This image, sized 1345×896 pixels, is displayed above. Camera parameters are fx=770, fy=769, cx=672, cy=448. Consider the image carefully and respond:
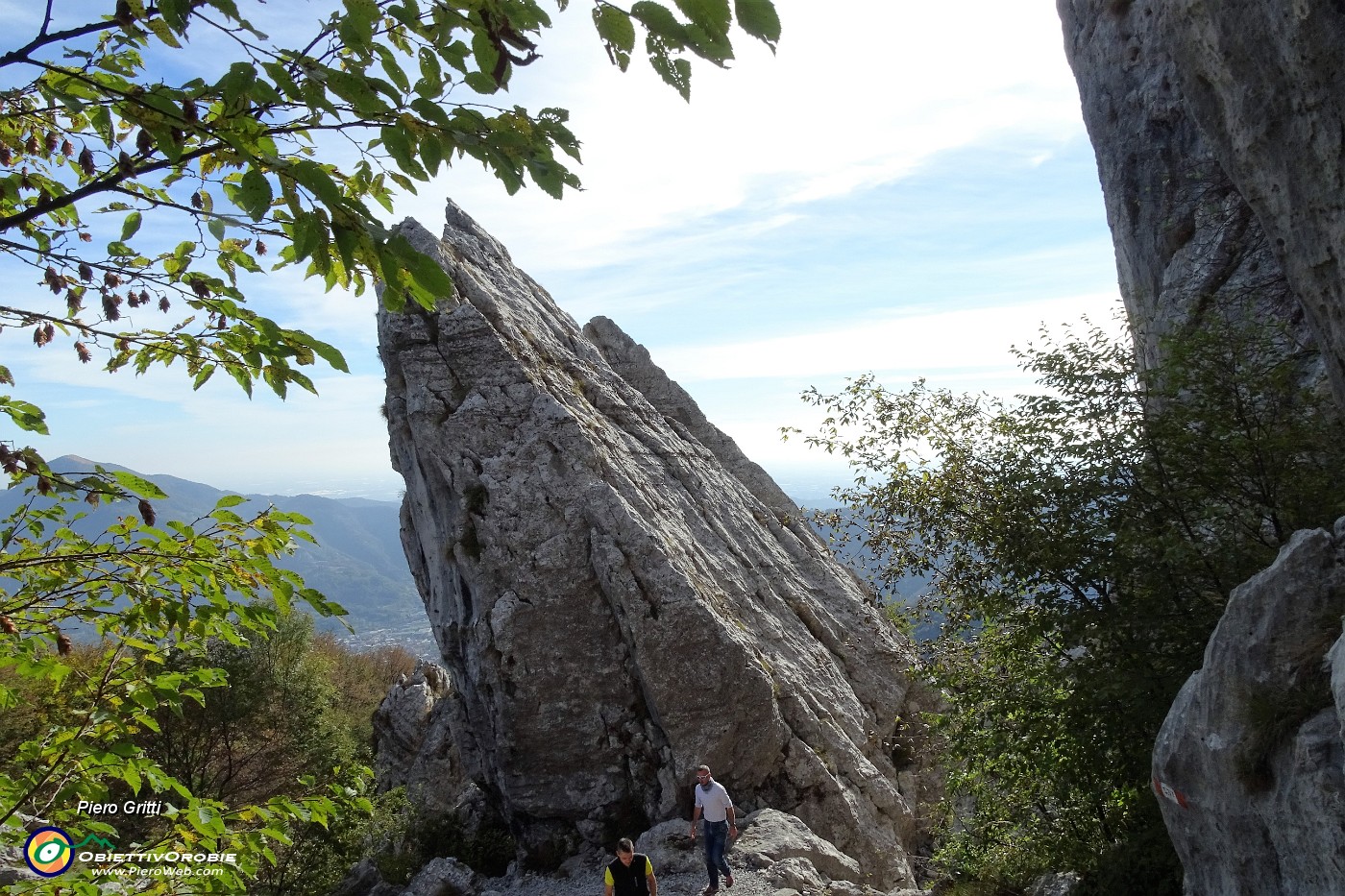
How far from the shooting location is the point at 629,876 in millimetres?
10445

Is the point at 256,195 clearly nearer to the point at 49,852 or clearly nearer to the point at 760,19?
the point at 760,19

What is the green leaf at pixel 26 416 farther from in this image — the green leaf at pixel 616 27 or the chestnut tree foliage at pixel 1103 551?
the chestnut tree foliage at pixel 1103 551

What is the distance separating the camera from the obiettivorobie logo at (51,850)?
14.5 ft

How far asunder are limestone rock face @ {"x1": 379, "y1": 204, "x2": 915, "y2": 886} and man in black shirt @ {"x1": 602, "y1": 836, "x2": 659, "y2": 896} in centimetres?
563

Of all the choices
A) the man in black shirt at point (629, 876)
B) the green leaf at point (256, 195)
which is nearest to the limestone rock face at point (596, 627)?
the man in black shirt at point (629, 876)

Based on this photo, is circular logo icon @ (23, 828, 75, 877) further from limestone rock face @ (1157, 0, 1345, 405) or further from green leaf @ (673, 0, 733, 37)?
limestone rock face @ (1157, 0, 1345, 405)

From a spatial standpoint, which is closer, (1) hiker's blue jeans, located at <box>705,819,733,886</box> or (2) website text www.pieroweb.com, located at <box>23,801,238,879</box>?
(2) website text www.pieroweb.com, located at <box>23,801,238,879</box>

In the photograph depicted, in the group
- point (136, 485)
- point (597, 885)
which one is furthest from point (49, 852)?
point (597, 885)

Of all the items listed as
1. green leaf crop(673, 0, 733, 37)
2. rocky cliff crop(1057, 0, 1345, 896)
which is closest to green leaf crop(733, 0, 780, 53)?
green leaf crop(673, 0, 733, 37)

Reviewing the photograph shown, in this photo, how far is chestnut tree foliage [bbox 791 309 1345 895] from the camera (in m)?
9.55

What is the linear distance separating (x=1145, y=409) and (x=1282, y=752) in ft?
16.6

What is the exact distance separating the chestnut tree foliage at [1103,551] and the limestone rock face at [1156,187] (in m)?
3.48

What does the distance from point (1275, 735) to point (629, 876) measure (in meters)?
7.67

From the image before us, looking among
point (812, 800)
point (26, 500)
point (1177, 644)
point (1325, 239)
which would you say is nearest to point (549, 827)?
point (812, 800)
